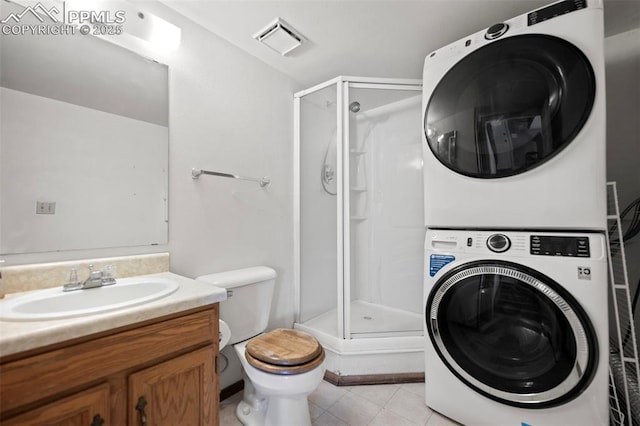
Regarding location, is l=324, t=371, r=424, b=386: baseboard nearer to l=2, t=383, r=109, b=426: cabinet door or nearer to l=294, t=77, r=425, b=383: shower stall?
l=294, t=77, r=425, b=383: shower stall

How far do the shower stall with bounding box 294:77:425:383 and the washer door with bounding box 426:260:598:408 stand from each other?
1.78 feet

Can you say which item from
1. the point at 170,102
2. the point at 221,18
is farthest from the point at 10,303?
the point at 221,18

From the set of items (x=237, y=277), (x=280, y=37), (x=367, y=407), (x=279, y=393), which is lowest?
(x=367, y=407)

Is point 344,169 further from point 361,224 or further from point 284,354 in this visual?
point 284,354

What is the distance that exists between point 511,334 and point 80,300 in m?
1.82

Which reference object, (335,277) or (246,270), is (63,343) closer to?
(246,270)

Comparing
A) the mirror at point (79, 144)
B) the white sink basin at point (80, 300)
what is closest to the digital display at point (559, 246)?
the white sink basin at point (80, 300)

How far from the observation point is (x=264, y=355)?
120 centimetres

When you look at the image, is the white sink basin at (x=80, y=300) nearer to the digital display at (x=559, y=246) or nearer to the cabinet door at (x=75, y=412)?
the cabinet door at (x=75, y=412)

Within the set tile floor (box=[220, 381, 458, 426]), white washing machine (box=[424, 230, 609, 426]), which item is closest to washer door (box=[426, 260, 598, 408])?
white washing machine (box=[424, 230, 609, 426])

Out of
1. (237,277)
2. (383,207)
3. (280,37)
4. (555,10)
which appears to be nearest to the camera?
(555,10)

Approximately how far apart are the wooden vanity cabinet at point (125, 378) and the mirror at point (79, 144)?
0.60 m

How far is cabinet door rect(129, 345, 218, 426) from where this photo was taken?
33.4 inches

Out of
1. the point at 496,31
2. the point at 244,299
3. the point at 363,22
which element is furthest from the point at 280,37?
the point at 244,299
